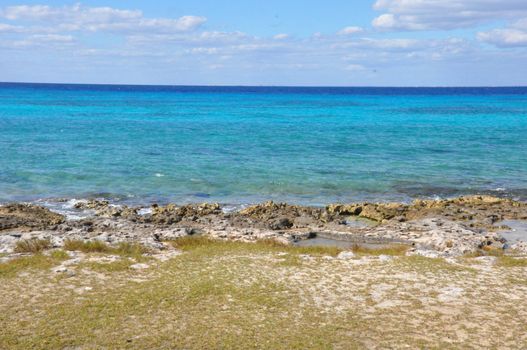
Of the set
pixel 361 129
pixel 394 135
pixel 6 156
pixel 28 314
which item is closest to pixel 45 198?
pixel 6 156

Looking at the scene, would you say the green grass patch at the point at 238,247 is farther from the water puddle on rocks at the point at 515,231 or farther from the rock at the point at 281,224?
the water puddle on rocks at the point at 515,231

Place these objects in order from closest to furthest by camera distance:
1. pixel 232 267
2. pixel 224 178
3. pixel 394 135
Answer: pixel 232 267
pixel 224 178
pixel 394 135

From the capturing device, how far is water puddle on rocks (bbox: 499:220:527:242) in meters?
29.2

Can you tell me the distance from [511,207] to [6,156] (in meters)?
44.1

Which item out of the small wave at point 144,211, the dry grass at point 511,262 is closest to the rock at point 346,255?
the dry grass at point 511,262

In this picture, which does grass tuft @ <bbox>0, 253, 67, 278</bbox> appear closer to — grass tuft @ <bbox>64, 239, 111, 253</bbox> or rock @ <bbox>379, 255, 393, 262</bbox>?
grass tuft @ <bbox>64, 239, 111, 253</bbox>

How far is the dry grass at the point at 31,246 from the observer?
23.7 m

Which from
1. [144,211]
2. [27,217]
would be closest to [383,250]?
[144,211]

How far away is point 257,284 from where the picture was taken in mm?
20078

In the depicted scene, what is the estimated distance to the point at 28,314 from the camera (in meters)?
17.1

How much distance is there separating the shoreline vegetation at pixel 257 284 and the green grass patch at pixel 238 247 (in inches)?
3.3

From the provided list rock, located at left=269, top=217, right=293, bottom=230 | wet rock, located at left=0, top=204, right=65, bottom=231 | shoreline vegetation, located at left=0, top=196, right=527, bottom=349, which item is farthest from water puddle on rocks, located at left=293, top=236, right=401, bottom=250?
wet rock, located at left=0, top=204, right=65, bottom=231

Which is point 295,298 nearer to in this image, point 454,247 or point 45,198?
point 454,247

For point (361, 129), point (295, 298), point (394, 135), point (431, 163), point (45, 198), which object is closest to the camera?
point (295, 298)
